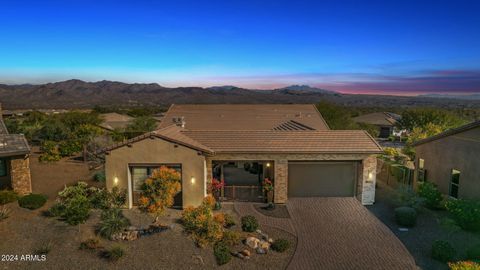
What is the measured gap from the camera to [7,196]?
1847cm

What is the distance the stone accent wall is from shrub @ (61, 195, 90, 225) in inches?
242

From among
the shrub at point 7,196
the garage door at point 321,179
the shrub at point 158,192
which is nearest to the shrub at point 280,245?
the shrub at point 158,192

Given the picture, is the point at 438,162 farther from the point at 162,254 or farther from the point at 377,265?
the point at 162,254

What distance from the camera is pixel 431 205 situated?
60.7 ft

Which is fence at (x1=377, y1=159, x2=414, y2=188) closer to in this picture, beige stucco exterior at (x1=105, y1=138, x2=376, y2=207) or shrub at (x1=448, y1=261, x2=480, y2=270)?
shrub at (x1=448, y1=261, x2=480, y2=270)

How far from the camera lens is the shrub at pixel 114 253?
12.8 m

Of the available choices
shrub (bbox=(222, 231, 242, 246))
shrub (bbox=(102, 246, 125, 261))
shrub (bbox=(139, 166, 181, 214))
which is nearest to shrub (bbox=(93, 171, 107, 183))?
shrub (bbox=(139, 166, 181, 214))

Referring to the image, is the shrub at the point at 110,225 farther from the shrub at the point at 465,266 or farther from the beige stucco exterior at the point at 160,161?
the shrub at the point at 465,266

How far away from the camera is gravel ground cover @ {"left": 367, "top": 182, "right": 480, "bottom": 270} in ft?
43.5

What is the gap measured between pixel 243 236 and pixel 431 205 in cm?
1113

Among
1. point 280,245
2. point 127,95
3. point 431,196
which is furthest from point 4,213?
point 127,95

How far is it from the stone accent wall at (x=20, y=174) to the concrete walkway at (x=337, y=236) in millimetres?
13072

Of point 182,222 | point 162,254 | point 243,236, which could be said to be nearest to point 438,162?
point 243,236

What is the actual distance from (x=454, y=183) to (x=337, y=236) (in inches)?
334
